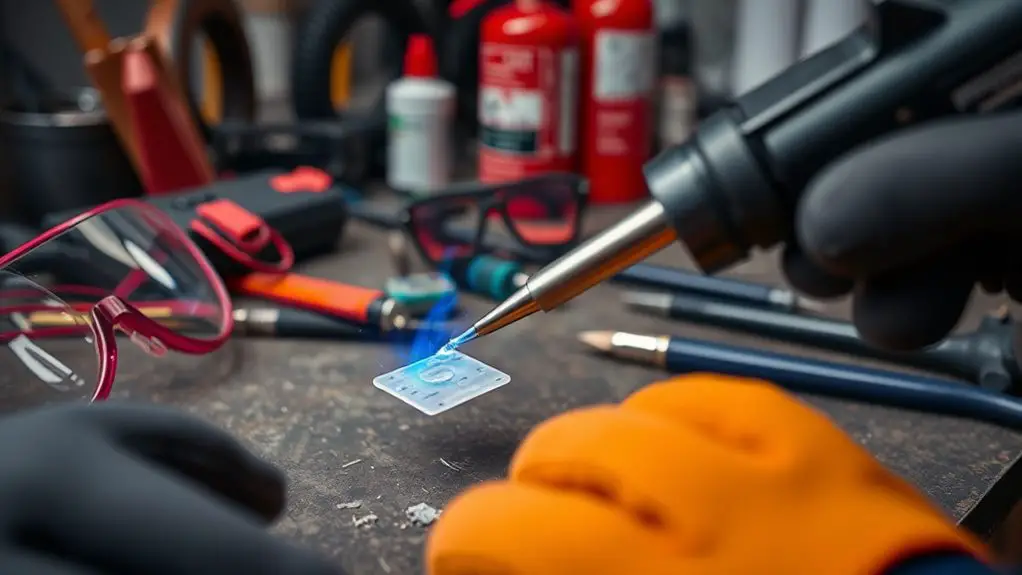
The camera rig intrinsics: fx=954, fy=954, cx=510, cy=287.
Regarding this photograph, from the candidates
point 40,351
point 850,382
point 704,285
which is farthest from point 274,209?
point 850,382

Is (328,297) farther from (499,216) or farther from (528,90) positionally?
(528,90)

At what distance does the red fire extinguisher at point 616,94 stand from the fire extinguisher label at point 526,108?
0.09 ft

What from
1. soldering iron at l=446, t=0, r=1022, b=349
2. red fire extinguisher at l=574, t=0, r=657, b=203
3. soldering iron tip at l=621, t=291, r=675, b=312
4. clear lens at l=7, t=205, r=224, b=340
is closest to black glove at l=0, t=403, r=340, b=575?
soldering iron at l=446, t=0, r=1022, b=349

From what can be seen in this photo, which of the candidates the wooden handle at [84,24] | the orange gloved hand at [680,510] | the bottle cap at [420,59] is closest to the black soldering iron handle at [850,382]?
the orange gloved hand at [680,510]

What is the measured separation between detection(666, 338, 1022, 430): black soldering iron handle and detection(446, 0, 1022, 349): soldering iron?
0.17 metres

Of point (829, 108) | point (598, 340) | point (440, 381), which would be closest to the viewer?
point (829, 108)

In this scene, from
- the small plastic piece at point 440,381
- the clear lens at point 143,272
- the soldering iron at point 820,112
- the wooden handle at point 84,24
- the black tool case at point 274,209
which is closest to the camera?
the soldering iron at point 820,112

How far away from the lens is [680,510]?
305 millimetres

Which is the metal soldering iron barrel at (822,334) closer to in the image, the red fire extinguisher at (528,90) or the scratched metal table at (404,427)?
the scratched metal table at (404,427)

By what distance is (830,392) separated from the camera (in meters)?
0.57

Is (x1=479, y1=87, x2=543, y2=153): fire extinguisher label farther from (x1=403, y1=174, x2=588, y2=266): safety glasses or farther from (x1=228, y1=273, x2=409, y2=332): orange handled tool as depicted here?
(x1=228, y1=273, x2=409, y2=332): orange handled tool

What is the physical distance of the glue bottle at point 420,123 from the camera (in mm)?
955

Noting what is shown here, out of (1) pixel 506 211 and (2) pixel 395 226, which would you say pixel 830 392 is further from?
(2) pixel 395 226

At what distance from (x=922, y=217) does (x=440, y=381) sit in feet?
0.88
